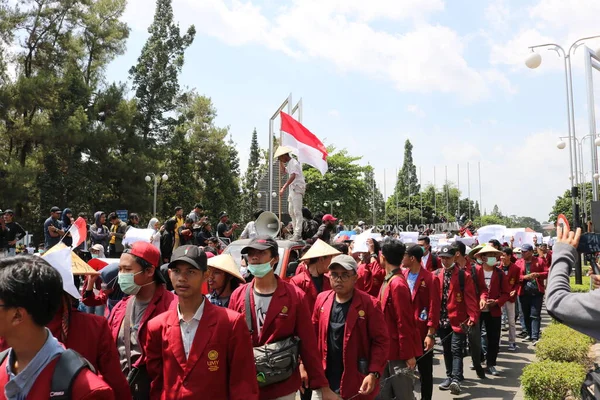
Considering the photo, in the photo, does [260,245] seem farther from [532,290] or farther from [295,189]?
[532,290]

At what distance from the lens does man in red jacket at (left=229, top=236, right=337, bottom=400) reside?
4.16m

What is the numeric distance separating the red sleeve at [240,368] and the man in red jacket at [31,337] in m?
1.29

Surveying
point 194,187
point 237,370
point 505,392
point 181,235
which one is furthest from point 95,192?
point 237,370

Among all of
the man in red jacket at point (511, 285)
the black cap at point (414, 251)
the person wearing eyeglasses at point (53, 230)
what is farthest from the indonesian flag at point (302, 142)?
the black cap at point (414, 251)

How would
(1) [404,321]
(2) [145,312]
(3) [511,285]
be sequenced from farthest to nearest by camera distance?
(3) [511,285], (1) [404,321], (2) [145,312]

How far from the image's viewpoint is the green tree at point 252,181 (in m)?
52.5

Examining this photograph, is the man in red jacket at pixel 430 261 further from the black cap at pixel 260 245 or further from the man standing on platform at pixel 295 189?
Result: the black cap at pixel 260 245

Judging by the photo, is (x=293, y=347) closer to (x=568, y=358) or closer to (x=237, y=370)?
(x=237, y=370)

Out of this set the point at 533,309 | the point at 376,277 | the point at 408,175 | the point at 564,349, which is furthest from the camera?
the point at 408,175

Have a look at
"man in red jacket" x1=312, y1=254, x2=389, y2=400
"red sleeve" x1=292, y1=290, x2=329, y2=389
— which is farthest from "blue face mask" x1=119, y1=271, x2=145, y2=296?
"man in red jacket" x1=312, y1=254, x2=389, y2=400

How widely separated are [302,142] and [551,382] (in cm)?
796

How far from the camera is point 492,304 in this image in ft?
30.8

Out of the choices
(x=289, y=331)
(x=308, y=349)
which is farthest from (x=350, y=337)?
(x=289, y=331)

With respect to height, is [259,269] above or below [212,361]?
above
